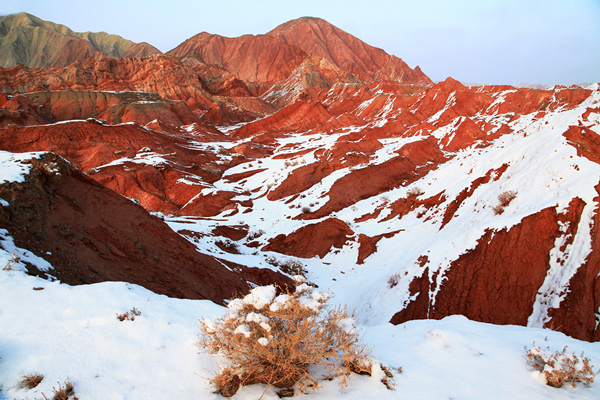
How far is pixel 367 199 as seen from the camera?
72.1 feet

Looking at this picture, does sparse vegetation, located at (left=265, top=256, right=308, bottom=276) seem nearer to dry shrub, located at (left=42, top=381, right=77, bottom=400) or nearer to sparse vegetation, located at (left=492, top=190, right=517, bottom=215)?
sparse vegetation, located at (left=492, top=190, right=517, bottom=215)

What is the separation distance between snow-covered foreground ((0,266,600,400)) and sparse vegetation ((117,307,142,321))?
7 cm

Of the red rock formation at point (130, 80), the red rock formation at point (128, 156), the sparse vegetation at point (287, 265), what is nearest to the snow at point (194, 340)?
the sparse vegetation at point (287, 265)

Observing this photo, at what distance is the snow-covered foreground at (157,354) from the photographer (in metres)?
2.67

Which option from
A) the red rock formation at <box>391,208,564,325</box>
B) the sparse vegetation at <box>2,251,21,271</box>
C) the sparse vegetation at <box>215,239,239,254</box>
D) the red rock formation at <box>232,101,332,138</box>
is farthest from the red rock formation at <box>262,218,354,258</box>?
the red rock formation at <box>232,101,332,138</box>

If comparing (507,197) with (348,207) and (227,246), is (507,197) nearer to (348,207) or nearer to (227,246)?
(348,207)

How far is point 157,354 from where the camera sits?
3.07 metres

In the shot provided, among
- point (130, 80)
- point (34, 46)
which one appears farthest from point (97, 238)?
point (34, 46)

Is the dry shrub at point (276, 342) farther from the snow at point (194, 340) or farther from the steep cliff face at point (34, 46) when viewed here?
the steep cliff face at point (34, 46)

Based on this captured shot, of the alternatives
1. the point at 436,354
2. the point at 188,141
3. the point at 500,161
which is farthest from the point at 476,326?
the point at 188,141

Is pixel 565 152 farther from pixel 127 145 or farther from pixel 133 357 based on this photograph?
pixel 127 145

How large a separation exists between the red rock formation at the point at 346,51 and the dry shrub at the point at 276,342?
13149cm

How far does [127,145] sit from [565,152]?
3706cm

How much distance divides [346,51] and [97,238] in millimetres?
147697
